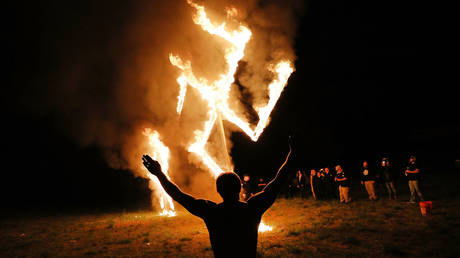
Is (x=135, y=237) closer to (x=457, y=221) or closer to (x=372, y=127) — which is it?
(x=457, y=221)

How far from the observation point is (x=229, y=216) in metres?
2.09

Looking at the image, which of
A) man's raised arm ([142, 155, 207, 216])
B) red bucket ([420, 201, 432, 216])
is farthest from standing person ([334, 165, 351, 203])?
man's raised arm ([142, 155, 207, 216])

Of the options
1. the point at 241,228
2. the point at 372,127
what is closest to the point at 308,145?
the point at 372,127

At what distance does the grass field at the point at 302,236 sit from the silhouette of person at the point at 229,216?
16.4 feet

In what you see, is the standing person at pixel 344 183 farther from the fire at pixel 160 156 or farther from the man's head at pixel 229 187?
the man's head at pixel 229 187

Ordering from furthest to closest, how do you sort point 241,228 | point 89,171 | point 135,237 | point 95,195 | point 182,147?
point 89,171 < point 95,195 < point 182,147 < point 135,237 < point 241,228

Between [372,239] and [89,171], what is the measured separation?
3604 centimetres

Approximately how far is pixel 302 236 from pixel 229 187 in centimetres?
694

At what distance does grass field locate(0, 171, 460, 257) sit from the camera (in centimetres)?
665

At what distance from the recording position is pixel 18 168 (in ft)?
121

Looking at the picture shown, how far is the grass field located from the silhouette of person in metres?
5.01

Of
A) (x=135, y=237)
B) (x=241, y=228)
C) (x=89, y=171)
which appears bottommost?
(x=135, y=237)

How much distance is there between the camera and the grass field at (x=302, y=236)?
21.8 feet

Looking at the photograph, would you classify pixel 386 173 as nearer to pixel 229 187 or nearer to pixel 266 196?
pixel 266 196
